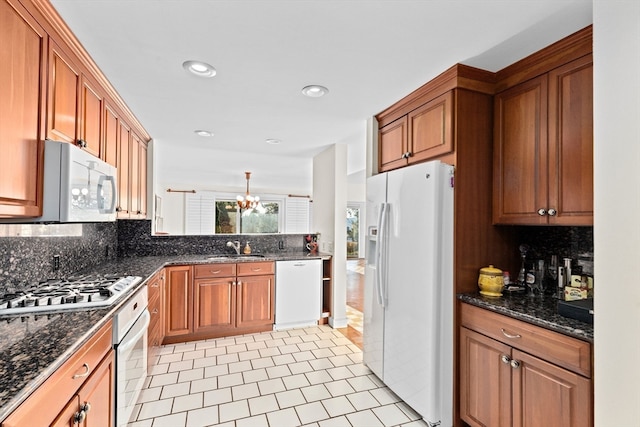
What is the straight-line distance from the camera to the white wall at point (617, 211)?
1.12 m

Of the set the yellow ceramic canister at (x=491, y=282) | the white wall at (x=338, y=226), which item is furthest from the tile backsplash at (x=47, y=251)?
the yellow ceramic canister at (x=491, y=282)

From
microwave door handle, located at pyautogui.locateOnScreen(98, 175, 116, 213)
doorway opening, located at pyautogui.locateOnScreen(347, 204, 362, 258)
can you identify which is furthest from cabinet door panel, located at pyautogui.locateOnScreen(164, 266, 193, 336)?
doorway opening, located at pyautogui.locateOnScreen(347, 204, 362, 258)

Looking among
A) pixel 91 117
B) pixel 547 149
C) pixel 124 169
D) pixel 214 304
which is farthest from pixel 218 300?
pixel 547 149

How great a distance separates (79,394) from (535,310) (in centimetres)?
211

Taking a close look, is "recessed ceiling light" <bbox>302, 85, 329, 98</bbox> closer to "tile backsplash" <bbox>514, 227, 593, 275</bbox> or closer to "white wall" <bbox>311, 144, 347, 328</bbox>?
"white wall" <bbox>311, 144, 347, 328</bbox>

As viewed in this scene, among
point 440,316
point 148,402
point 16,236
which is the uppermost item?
point 16,236

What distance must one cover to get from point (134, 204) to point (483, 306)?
3.19 meters

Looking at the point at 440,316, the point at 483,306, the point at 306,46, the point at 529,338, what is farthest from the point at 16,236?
the point at 529,338

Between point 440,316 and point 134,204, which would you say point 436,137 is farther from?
point 134,204

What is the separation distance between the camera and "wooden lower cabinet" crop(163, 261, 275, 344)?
335cm

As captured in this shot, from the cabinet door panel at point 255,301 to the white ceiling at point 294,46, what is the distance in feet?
5.83

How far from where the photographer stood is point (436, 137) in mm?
2193

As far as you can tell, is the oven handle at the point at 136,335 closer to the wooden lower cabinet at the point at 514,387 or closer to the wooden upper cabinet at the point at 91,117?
the wooden upper cabinet at the point at 91,117

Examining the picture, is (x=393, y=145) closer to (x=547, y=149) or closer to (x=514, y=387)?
(x=547, y=149)
